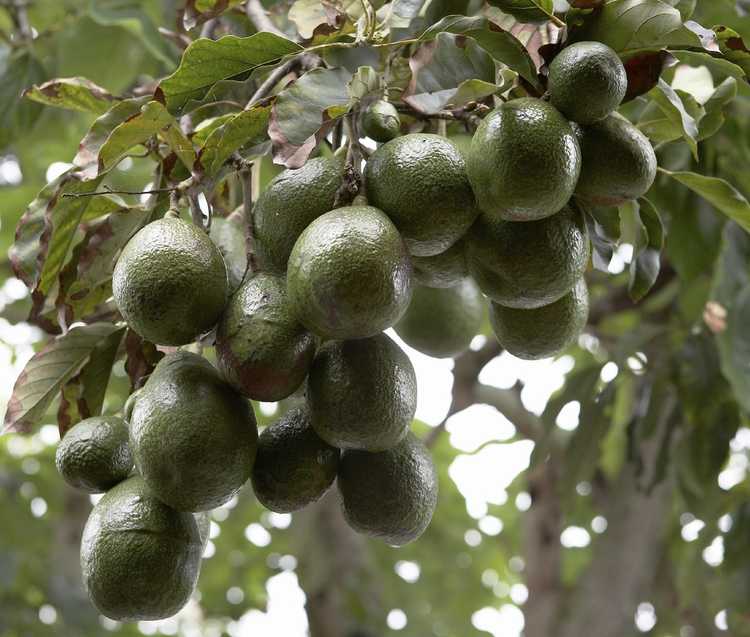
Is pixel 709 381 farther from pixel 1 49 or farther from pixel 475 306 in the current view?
pixel 1 49

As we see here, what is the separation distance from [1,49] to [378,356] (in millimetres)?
1689

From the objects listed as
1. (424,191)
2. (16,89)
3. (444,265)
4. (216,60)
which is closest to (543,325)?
(444,265)

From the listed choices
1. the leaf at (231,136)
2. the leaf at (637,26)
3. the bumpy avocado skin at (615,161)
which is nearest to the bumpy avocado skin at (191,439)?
the leaf at (231,136)

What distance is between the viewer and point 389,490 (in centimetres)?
113

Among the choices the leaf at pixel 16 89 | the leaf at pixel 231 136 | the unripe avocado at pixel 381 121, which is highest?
the leaf at pixel 231 136

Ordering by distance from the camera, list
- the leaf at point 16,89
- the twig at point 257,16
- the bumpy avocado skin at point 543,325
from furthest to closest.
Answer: the leaf at point 16,89 → the twig at point 257,16 → the bumpy avocado skin at point 543,325

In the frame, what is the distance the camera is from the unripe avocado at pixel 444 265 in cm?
116

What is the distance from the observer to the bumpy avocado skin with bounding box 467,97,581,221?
3.23ft

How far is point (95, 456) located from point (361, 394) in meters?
0.35

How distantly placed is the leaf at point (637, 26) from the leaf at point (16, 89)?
155 centimetres

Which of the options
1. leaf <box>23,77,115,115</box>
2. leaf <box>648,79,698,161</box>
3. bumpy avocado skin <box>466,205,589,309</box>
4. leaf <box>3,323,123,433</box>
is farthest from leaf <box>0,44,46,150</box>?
leaf <box>648,79,698,161</box>

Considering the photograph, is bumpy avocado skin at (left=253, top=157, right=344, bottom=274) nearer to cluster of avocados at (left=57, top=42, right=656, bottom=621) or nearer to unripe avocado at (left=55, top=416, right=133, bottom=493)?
cluster of avocados at (left=57, top=42, right=656, bottom=621)

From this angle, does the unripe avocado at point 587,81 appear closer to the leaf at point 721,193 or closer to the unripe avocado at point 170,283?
the leaf at point 721,193

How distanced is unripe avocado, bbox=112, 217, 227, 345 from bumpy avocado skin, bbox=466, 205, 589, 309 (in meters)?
0.31
